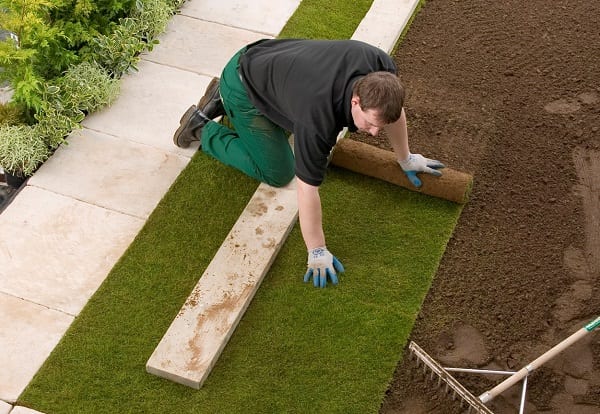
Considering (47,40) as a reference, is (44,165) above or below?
below

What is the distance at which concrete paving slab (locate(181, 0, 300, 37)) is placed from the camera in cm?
632

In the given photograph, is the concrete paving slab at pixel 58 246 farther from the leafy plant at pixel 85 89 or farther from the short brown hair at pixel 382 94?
the short brown hair at pixel 382 94

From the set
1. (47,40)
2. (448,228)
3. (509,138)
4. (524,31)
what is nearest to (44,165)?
(47,40)

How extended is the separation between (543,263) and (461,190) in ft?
2.12

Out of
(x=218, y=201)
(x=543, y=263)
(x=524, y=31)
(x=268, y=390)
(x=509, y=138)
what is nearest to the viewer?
(x=268, y=390)

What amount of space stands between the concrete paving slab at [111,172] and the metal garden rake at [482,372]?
6.48ft

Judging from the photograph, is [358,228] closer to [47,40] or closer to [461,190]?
[461,190]

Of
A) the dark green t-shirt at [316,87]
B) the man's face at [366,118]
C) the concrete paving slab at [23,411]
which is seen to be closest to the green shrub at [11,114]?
the dark green t-shirt at [316,87]

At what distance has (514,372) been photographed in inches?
166

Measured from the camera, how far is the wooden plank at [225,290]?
168 inches

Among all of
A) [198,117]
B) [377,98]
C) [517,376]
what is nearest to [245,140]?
[198,117]

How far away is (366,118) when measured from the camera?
12.7 ft

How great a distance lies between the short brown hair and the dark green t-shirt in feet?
0.54

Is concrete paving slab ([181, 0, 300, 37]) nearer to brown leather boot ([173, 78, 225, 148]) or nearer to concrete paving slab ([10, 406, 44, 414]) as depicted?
brown leather boot ([173, 78, 225, 148])
